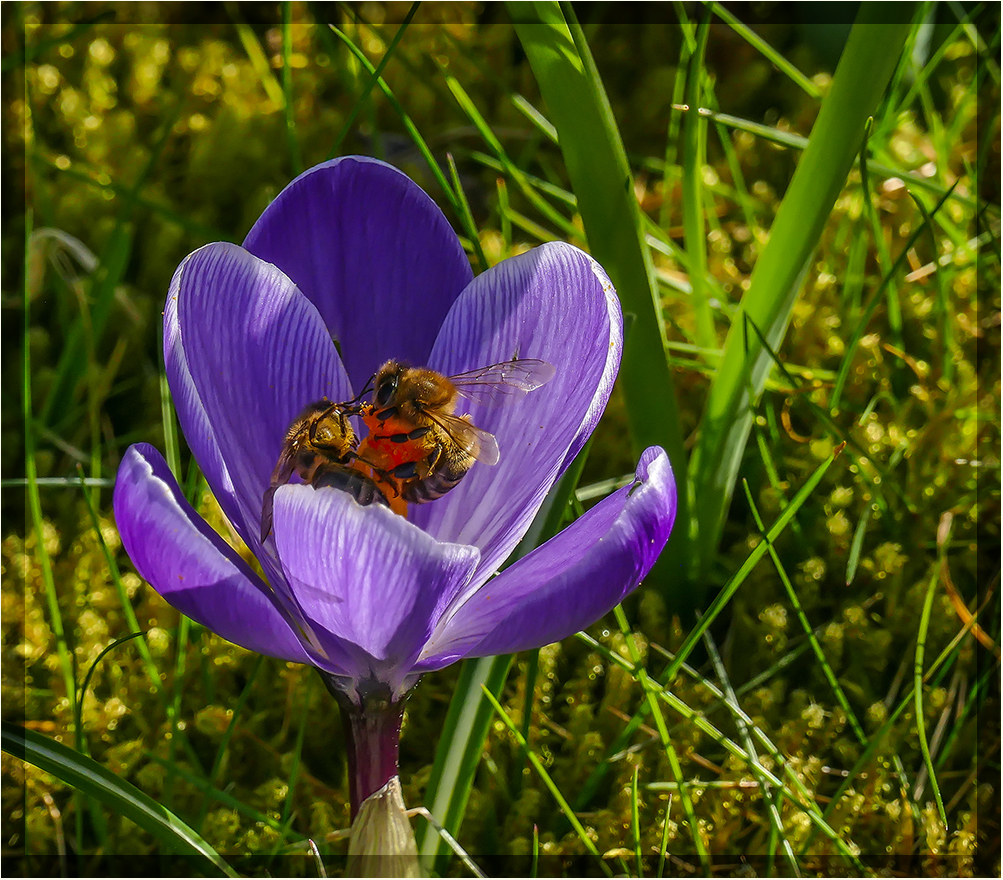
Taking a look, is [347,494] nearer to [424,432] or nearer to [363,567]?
[363,567]

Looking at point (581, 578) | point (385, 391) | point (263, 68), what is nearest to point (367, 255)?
point (385, 391)

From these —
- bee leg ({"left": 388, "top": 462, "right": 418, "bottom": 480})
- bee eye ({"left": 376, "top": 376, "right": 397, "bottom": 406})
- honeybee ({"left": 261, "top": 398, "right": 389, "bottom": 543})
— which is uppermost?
bee eye ({"left": 376, "top": 376, "right": 397, "bottom": 406})

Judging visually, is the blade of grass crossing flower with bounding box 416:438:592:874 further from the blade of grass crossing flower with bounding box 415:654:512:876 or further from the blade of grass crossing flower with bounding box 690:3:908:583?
the blade of grass crossing flower with bounding box 690:3:908:583

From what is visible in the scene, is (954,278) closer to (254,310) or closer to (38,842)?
(254,310)

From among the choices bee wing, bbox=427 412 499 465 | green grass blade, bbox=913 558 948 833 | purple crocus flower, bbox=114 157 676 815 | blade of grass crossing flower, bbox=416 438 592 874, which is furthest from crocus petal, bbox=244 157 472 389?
green grass blade, bbox=913 558 948 833

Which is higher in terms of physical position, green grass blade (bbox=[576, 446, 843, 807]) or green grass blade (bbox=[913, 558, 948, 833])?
green grass blade (bbox=[576, 446, 843, 807])

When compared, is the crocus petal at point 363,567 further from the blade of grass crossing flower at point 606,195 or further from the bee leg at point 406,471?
the blade of grass crossing flower at point 606,195

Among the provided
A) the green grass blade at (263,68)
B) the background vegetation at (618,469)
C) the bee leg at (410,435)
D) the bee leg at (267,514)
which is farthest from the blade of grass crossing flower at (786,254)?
the green grass blade at (263,68)
